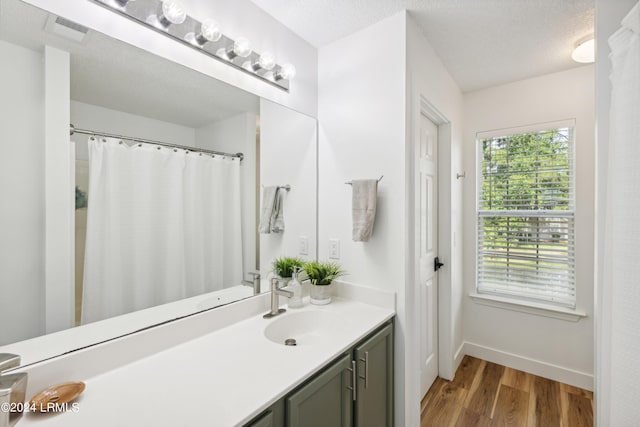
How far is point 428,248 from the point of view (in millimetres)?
2100

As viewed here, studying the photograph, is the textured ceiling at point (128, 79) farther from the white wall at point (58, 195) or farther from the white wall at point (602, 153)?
the white wall at point (602, 153)

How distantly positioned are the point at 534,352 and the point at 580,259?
85cm

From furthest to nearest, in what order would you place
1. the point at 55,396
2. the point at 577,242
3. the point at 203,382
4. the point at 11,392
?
1. the point at 577,242
2. the point at 203,382
3. the point at 55,396
4. the point at 11,392

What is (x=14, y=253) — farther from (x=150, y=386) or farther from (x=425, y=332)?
(x=425, y=332)

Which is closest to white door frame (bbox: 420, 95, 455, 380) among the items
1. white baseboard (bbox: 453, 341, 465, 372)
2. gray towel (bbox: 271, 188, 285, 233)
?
white baseboard (bbox: 453, 341, 465, 372)

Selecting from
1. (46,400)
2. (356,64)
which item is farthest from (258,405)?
(356,64)

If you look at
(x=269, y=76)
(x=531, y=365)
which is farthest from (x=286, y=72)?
(x=531, y=365)

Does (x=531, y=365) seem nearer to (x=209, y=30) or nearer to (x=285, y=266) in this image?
(x=285, y=266)

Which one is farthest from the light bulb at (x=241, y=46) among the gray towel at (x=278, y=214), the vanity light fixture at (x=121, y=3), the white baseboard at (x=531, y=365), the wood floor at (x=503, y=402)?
the white baseboard at (x=531, y=365)

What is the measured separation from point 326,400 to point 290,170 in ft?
4.07

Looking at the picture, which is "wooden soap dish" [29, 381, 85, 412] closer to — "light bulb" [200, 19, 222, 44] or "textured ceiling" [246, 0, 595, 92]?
"light bulb" [200, 19, 222, 44]

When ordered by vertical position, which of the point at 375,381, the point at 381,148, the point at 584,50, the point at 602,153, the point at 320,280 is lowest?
the point at 375,381

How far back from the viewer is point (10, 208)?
838 mm

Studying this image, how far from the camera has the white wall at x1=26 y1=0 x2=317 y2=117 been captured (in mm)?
989
